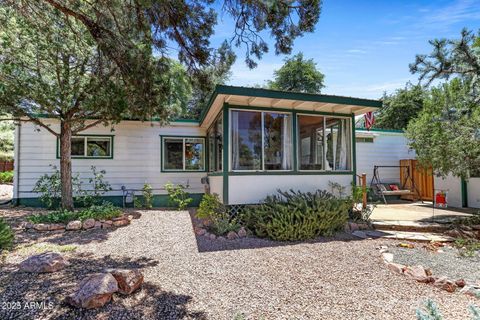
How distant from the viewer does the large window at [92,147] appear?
27.9 feet

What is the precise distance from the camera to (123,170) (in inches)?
342

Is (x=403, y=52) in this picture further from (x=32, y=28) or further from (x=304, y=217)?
(x=32, y=28)

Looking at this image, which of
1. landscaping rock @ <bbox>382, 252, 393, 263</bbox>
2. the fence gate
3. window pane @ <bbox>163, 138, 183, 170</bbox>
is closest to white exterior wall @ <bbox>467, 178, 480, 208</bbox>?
the fence gate

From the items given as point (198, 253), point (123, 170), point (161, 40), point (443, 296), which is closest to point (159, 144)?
point (123, 170)

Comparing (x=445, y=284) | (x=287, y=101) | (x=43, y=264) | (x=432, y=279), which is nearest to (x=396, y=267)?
(x=432, y=279)

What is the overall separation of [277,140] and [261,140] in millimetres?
395

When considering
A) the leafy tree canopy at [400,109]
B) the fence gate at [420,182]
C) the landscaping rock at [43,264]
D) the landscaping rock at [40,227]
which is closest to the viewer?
the landscaping rock at [43,264]

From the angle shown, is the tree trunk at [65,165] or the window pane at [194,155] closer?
the tree trunk at [65,165]

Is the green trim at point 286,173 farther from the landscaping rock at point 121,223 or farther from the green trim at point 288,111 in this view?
the landscaping rock at point 121,223

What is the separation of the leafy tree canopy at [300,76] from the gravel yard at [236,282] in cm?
1677

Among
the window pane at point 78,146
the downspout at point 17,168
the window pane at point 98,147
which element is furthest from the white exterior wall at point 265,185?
the downspout at point 17,168

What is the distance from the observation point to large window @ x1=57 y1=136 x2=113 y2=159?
334 inches

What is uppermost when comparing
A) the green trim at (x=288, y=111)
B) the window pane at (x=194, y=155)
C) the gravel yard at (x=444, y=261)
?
the green trim at (x=288, y=111)

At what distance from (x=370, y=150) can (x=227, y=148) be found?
22.3 ft
